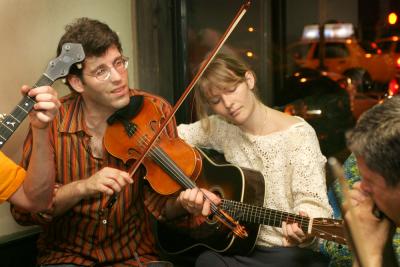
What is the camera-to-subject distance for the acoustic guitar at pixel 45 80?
73.3 inches

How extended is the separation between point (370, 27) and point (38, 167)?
1414 mm

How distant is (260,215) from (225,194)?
0.58 feet

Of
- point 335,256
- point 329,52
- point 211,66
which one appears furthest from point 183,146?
point 329,52

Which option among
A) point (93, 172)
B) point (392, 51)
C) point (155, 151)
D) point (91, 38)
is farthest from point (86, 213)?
point (392, 51)

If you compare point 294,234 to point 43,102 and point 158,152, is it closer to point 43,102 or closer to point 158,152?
point 158,152

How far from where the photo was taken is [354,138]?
1.34 m

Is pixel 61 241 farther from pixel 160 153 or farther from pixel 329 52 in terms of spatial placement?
pixel 329 52

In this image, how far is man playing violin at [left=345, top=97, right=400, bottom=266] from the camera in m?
1.27

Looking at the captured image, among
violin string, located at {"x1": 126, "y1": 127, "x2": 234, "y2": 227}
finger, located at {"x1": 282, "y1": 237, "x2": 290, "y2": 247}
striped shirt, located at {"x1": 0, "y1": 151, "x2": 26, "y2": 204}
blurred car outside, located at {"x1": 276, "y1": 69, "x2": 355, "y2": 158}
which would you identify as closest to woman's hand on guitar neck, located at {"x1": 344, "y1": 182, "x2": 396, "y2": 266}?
finger, located at {"x1": 282, "y1": 237, "x2": 290, "y2": 247}

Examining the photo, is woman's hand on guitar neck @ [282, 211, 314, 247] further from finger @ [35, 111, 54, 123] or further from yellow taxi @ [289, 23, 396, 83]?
finger @ [35, 111, 54, 123]

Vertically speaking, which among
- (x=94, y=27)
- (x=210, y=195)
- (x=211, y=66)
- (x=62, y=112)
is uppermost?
(x=94, y=27)

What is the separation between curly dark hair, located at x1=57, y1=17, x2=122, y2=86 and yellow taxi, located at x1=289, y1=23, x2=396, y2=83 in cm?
83

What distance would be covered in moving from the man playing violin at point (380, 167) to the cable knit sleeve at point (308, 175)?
1.71 ft

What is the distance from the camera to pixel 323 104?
2430 millimetres
